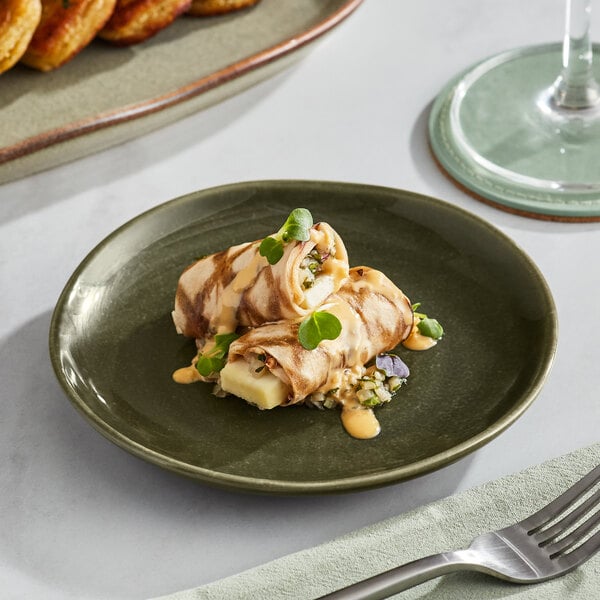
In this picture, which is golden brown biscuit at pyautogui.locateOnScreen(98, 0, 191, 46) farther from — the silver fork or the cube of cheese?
the silver fork

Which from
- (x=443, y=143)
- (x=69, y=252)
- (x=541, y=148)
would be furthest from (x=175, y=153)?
(x=541, y=148)

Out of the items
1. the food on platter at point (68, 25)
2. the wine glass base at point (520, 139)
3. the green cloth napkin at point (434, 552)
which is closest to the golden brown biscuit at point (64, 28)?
the food on platter at point (68, 25)

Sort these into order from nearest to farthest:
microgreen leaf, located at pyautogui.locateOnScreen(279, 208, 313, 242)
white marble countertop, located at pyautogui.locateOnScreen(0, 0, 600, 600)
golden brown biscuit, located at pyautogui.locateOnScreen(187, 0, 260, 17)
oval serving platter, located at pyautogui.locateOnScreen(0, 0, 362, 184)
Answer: white marble countertop, located at pyautogui.locateOnScreen(0, 0, 600, 600), microgreen leaf, located at pyautogui.locateOnScreen(279, 208, 313, 242), oval serving platter, located at pyautogui.locateOnScreen(0, 0, 362, 184), golden brown biscuit, located at pyautogui.locateOnScreen(187, 0, 260, 17)

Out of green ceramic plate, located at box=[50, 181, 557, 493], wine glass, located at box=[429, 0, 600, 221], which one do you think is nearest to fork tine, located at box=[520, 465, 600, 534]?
green ceramic plate, located at box=[50, 181, 557, 493]

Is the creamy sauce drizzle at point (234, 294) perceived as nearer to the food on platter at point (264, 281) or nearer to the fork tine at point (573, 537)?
the food on platter at point (264, 281)

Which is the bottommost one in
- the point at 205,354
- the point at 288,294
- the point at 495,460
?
the point at 495,460

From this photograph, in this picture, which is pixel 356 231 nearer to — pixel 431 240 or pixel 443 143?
pixel 431 240
